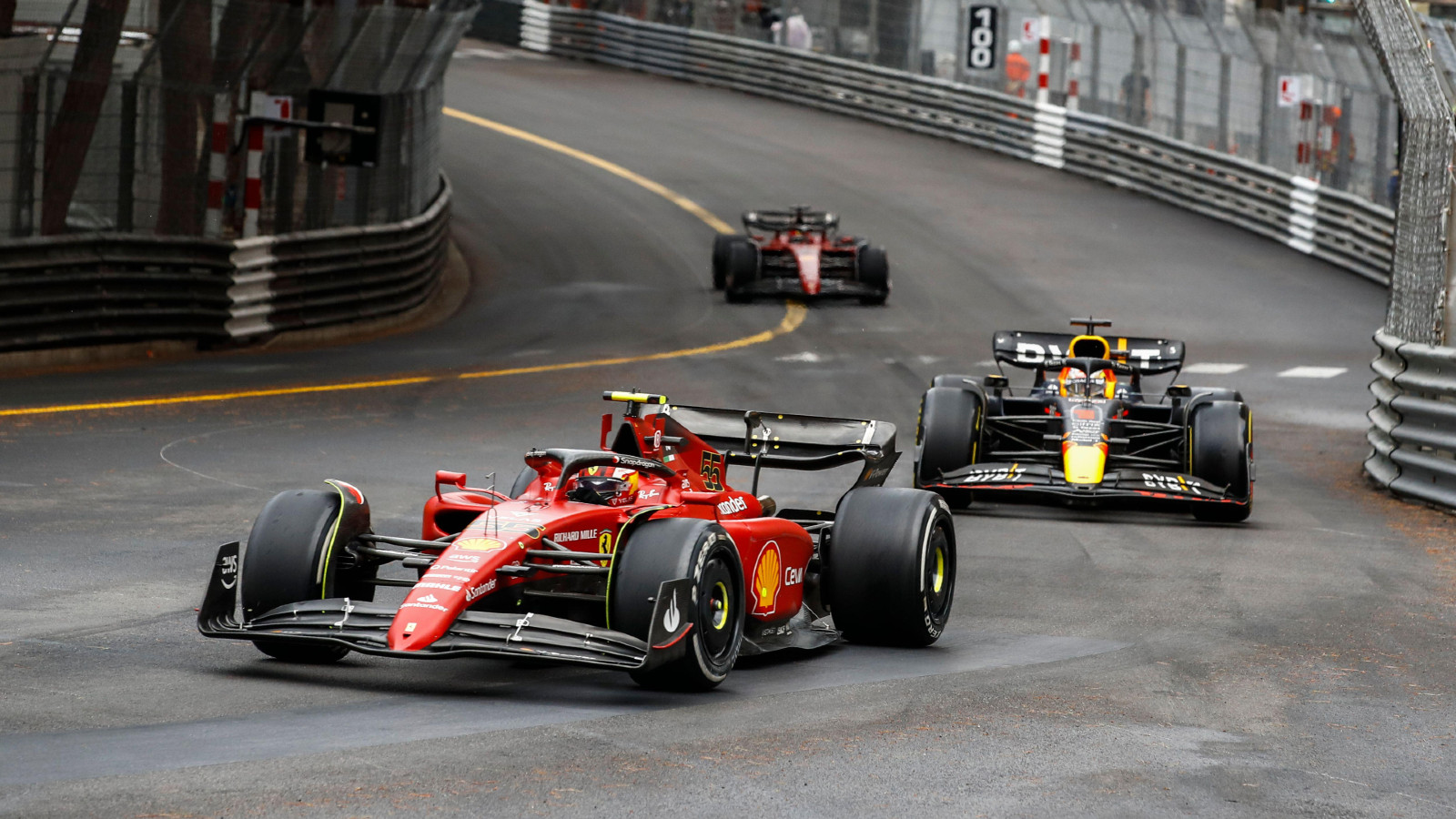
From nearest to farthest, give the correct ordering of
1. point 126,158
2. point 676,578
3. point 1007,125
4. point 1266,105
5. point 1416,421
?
point 676,578 → point 1416,421 → point 126,158 → point 1266,105 → point 1007,125

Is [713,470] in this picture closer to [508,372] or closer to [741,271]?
[508,372]

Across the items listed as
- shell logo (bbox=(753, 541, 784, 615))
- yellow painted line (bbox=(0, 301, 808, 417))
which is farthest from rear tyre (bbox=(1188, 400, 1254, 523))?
yellow painted line (bbox=(0, 301, 808, 417))

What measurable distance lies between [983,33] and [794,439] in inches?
1191

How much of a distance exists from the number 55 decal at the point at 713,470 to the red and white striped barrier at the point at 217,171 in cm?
1325

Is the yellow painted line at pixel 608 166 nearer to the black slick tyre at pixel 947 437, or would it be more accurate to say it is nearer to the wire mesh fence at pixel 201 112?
Answer: the wire mesh fence at pixel 201 112

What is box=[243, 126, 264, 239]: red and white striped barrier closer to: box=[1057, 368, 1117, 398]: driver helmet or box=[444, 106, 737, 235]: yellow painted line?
box=[1057, 368, 1117, 398]: driver helmet

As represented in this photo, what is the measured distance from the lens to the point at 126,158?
64.2ft

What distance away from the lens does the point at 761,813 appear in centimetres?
584

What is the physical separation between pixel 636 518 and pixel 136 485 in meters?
6.08

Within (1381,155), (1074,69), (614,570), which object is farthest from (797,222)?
(614,570)

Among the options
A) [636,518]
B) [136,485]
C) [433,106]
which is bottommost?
[136,485]

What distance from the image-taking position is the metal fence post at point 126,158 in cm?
1941

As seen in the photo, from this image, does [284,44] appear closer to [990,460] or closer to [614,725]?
[990,460]

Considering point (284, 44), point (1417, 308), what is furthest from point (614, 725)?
point (284, 44)
